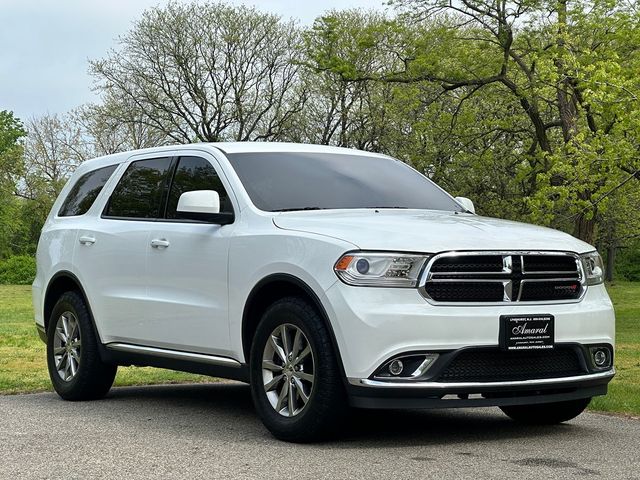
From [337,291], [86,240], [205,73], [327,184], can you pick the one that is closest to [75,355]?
[86,240]

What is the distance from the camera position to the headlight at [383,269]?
611 cm

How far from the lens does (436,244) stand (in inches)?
243

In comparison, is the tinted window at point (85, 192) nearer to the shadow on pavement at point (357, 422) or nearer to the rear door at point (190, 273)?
the rear door at point (190, 273)

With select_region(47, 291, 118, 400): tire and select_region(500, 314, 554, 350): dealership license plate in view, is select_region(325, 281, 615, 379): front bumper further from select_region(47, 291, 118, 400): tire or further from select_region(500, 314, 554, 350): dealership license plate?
select_region(47, 291, 118, 400): tire

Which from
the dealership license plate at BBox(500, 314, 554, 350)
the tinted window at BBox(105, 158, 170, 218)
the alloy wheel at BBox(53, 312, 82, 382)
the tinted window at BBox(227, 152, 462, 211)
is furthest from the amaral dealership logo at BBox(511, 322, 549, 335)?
the alloy wheel at BBox(53, 312, 82, 382)

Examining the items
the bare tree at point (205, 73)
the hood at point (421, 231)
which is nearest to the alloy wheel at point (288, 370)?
the hood at point (421, 231)

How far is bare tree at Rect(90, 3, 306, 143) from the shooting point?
150ft

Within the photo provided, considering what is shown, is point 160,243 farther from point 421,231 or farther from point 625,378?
point 625,378

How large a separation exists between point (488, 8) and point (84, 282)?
75.0ft

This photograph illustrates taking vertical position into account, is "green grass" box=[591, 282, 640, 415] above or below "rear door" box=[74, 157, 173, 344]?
below

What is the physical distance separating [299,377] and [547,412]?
79.1 inches

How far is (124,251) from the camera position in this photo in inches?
327

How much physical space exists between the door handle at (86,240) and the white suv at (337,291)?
0.36ft

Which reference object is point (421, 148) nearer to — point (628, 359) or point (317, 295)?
point (628, 359)
